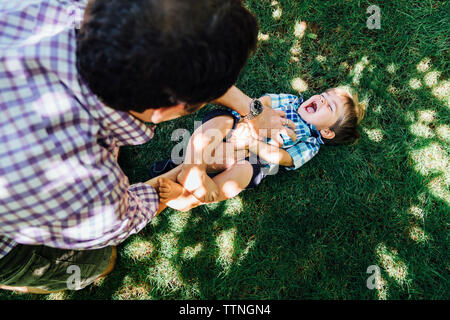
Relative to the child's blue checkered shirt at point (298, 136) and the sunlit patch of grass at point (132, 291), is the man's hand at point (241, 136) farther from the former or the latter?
the sunlit patch of grass at point (132, 291)

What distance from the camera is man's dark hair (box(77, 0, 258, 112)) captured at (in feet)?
3.94

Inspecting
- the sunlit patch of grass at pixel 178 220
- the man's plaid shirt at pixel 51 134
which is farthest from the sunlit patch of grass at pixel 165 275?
the man's plaid shirt at pixel 51 134

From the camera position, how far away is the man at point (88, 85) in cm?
123

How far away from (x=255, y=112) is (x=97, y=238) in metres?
1.74

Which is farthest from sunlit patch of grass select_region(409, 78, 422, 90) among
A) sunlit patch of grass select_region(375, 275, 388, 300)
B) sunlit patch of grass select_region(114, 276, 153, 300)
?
sunlit patch of grass select_region(114, 276, 153, 300)

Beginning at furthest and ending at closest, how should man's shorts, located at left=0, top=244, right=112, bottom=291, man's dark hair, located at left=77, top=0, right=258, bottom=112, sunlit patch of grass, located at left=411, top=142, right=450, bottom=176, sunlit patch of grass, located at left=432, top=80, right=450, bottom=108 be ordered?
1. sunlit patch of grass, located at left=432, top=80, right=450, bottom=108
2. sunlit patch of grass, located at left=411, top=142, right=450, bottom=176
3. man's shorts, located at left=0, top=244, right=112, bottom=291
4. man's dark hair, located at left=77, top=0, right=258, bottom=112

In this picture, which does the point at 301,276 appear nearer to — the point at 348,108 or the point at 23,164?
the point at 348,108

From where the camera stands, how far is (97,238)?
6.02 feet

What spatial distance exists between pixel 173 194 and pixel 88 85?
1401 millimetres

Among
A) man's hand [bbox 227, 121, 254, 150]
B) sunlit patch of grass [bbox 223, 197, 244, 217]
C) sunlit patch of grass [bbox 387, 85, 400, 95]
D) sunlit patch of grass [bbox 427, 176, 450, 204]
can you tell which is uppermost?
sunlit patch of grass [bbox 387, 85, 400, 95]

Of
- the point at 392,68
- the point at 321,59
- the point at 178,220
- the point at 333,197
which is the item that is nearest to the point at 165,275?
the point at 178,220

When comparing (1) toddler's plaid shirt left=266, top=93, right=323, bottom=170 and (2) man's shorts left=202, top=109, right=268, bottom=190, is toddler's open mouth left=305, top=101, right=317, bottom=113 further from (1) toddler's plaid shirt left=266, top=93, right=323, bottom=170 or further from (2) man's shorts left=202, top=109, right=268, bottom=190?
(2) man's shorts left=202, top=109, right=268, bottom=190

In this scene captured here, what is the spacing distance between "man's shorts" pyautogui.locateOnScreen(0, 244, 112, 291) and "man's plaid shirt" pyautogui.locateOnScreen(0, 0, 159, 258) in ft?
1.74

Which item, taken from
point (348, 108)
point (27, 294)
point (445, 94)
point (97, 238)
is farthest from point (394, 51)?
point (27, 294)
